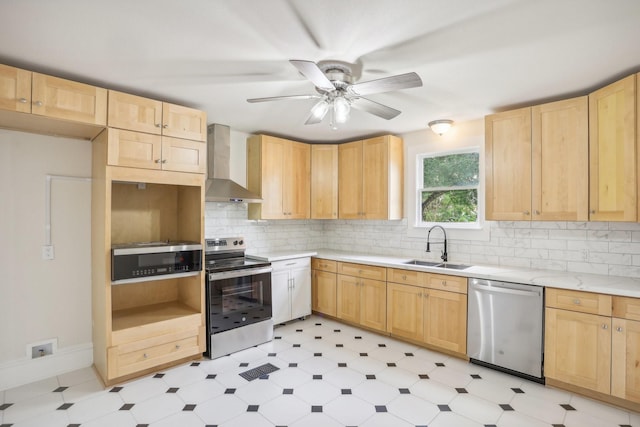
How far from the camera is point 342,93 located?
2559 millimetres

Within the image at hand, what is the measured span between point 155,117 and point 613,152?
12.8ft

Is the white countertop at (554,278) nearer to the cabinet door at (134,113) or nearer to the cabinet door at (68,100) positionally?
the cabinet door at (134,113)

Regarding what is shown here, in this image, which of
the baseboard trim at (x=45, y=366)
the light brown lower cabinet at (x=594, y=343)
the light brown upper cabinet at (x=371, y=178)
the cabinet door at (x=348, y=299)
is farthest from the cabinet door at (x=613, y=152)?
the baseboard trim at (x=45, y=366)

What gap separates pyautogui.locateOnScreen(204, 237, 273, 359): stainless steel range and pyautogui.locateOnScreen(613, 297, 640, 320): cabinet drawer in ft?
10.3

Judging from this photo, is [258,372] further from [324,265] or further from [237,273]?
[324,265]

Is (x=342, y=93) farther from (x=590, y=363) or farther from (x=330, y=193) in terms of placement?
(x=590, y=363)

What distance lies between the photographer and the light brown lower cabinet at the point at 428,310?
334 centimetres

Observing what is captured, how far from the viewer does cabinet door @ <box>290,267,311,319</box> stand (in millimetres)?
4387

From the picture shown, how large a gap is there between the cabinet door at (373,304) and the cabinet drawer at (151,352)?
1.92m

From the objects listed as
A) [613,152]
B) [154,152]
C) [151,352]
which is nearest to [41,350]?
[151,352]

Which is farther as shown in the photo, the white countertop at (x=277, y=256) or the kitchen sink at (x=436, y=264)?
the white countertop at (x=277, y=256)

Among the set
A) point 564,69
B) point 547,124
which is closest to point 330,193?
point 547,124

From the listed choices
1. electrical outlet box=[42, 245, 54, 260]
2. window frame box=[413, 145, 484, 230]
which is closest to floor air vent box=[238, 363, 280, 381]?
electrical outlet box=[42, 245, 54, 260]

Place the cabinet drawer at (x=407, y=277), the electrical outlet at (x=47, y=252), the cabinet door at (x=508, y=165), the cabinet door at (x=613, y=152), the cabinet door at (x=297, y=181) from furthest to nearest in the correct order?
the cabinet door at (x=297, y=181)
the cabinet drawer at (x=407, y=277)
the cabinet door at (x=508, y=165)
the electrical outlet at (x=47, y=252)
the cabinet door at (x=613, y=152)
